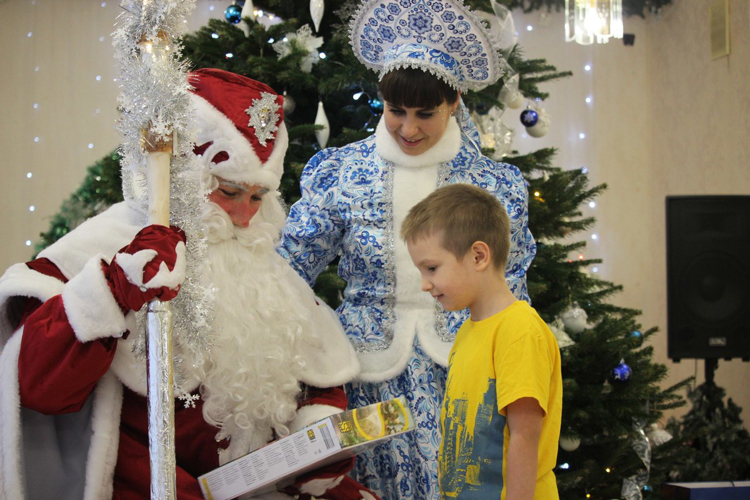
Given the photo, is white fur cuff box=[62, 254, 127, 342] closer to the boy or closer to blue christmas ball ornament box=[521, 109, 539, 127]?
the boy

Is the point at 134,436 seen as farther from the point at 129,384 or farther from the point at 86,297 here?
the point at 86,297

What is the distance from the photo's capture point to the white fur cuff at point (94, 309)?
4.30ft

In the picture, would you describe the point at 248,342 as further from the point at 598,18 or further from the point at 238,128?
the point at 598,18

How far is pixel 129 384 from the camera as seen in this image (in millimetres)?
1510

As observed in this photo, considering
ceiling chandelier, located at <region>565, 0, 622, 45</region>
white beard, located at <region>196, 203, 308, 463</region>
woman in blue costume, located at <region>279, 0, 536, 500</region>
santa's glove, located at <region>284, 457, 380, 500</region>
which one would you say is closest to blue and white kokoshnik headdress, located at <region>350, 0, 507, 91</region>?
woman in blue costume, located at <region>279, 0, 536, 500</region>

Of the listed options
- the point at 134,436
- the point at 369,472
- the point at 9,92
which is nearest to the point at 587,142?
the point at 9,92

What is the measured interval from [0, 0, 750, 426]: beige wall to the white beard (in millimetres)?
3761

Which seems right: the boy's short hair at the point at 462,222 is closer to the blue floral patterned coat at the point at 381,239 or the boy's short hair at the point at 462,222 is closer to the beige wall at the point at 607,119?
the blue floral patterned coat at the point at 381,239

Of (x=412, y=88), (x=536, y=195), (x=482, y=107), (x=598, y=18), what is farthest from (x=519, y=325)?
(x=598, y=18)

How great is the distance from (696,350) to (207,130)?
119 inches

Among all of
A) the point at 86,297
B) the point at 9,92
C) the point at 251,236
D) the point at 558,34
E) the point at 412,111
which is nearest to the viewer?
the point at 86,297

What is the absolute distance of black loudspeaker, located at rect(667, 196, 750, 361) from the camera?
3893 mm

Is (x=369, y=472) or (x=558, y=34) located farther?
(x=558, y=34)

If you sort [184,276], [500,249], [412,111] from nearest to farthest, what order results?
[184,276], [500,249], [412,111]
